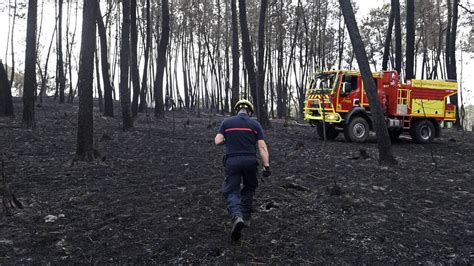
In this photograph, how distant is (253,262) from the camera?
4316mm

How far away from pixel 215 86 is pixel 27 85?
25.5 metres

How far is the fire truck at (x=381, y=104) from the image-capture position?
44.5ft

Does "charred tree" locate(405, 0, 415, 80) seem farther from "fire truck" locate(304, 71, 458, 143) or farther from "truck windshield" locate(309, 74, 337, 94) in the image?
"truck windshield" locate(309, 74, 337, 94)

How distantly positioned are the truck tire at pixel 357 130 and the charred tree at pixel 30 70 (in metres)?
10.3

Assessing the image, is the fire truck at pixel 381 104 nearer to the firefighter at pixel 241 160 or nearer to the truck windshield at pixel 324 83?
the truck windshield at pixel 324 83

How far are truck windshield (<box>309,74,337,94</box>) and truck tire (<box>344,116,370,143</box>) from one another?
53.9 inches

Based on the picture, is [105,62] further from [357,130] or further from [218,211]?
[218,211]

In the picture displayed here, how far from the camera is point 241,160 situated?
4.90m

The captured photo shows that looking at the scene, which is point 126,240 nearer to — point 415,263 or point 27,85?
point 415,263

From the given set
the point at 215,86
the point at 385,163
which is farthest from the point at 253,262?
the point at 215,86

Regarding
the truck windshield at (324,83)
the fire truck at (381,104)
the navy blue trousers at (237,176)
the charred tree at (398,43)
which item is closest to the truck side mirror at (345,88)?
the fire truck at (381,104)

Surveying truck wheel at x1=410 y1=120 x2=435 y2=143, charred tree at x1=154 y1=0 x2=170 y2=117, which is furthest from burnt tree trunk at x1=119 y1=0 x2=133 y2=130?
truck wheel at x1=410 y1=120 x2=435 y2=143

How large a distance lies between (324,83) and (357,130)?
2.02 meters

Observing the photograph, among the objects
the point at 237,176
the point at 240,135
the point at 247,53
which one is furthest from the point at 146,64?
the point at 237,176
